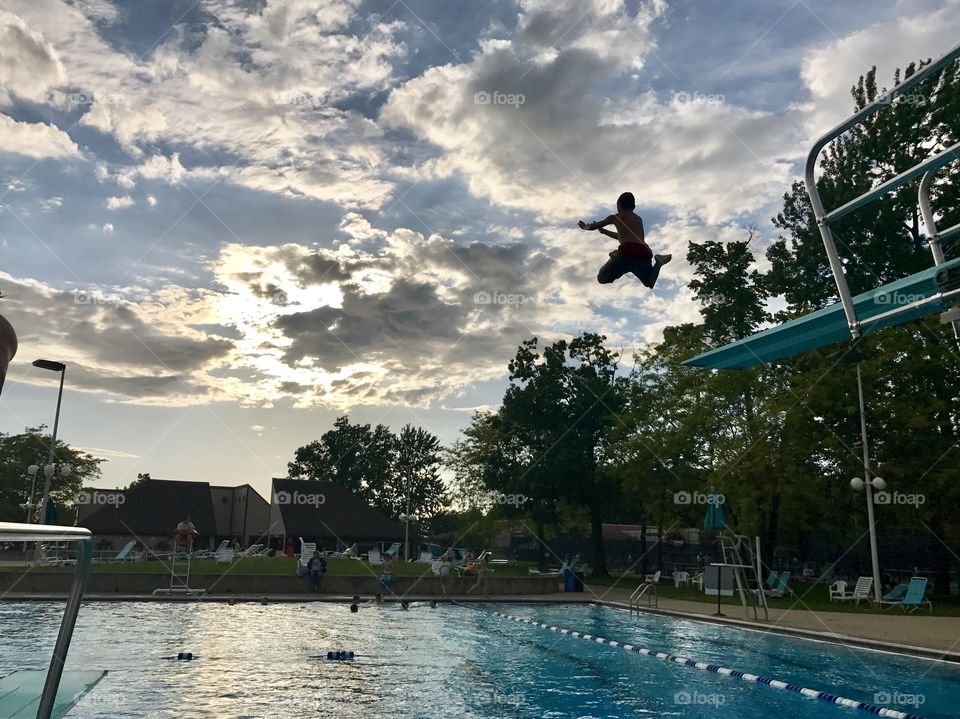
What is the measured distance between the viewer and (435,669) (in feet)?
45.6

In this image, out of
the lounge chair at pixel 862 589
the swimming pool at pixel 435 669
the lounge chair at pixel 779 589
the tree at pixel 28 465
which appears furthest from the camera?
the tree at pixel 28 465

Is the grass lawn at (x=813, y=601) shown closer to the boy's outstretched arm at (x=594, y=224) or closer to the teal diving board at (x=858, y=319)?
the teal diving board at (x=858, y=319)

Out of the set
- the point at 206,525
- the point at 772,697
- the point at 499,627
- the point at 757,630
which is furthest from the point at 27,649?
the point at 206,525

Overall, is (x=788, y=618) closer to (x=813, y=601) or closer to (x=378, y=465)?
(x=813, y=601)

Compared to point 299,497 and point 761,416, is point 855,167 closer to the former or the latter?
point 761,416

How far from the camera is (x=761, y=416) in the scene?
3309 centimetres

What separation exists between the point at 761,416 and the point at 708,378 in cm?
332

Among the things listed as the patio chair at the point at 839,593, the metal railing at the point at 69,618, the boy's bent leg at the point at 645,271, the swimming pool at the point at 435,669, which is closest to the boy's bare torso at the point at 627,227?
the boy's bent leg at the point at 645,271

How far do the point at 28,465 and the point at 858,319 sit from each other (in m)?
74.4

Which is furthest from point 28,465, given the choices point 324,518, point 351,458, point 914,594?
point 914,594

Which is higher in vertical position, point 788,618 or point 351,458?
point 351,458

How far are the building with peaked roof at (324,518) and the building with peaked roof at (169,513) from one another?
2551mm

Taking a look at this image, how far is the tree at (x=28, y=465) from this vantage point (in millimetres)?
65875

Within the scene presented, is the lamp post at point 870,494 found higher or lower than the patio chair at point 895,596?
higher
